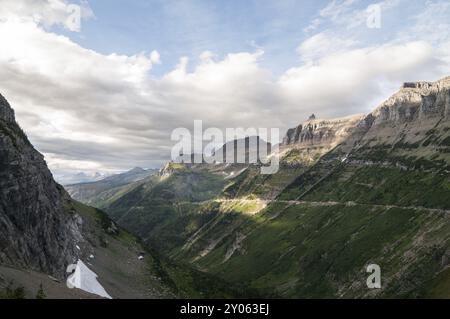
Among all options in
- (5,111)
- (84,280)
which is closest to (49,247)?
(84,280)

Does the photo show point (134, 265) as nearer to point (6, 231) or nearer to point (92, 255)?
point (92, 255)

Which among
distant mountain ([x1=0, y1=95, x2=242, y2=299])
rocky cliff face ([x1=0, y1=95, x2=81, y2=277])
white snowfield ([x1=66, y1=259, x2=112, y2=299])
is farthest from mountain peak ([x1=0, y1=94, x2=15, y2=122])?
white snowfield ([x1=66, y1=259, x2=112, y2=299])

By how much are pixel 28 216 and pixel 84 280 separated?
72.8ft

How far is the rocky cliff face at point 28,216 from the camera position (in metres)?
94.0

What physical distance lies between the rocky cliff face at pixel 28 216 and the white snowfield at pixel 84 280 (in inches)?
122

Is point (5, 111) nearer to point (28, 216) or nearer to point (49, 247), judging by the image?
point (28, 216)

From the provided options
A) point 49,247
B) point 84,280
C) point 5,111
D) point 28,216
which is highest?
point 5,111

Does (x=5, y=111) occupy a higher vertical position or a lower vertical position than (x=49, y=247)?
higher

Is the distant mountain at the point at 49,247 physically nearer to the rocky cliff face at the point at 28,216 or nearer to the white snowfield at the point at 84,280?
the rocky cliff face at the point at 28,216

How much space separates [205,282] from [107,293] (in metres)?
80.3

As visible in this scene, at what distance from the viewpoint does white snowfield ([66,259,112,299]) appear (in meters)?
105

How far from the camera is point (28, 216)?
108m
